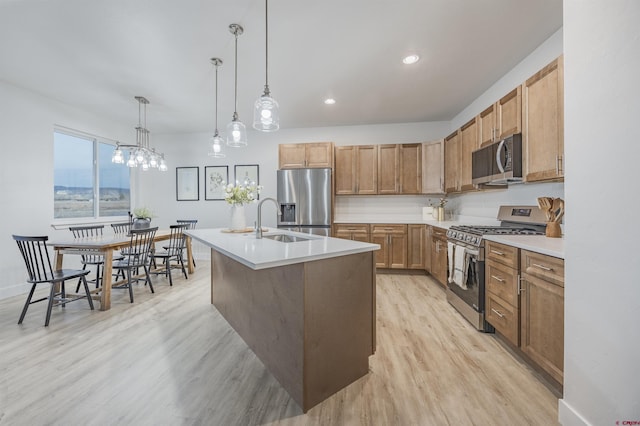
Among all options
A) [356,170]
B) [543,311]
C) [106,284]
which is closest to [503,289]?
[543,311]

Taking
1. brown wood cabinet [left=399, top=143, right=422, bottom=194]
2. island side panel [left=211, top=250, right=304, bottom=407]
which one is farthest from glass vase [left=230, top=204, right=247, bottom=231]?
brown wood cabinet [left=399, top=143, right=422, bottom=194]

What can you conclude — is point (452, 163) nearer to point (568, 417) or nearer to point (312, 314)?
point (568, 417)

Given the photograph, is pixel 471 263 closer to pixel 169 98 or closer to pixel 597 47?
pixel 597 47

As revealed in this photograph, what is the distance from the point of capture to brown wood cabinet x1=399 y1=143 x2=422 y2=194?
183 inches

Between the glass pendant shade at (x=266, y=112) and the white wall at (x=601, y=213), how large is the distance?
178 cm

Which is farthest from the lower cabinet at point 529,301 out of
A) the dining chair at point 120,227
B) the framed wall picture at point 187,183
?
the framed wall picture at point 187,183

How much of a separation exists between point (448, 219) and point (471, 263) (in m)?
2.33

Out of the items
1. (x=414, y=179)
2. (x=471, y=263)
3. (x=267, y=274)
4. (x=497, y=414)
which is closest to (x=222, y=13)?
(x=267, y=274)

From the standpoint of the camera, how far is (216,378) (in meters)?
1.84

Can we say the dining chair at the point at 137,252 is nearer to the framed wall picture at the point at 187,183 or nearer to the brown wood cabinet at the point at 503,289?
the framed wall picture at the point at 187,183

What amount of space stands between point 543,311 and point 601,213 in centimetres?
84

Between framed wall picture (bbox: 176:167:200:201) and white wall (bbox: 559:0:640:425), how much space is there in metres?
5.83

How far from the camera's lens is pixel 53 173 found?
13.2 ft

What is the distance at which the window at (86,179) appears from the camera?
13.9 feet
